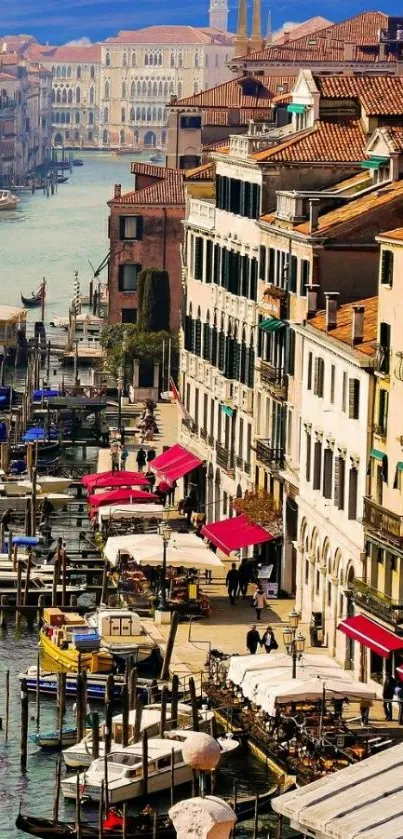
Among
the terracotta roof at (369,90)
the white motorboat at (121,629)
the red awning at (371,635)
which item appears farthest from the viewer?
the terracotta roof at (369,90)

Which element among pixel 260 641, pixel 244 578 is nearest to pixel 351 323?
pixel 260 641

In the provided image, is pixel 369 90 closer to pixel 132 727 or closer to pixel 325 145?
pixel 325 145

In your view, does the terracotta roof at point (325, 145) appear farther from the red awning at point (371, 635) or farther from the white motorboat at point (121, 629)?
the red awning at point (371, 635)

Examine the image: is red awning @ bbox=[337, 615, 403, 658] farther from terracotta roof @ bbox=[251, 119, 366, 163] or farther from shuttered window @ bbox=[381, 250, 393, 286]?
terracotta roof @ bbox=[251, 119, 366, 163]

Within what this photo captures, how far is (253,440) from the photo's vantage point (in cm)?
4588

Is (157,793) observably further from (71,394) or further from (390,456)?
(71,394)

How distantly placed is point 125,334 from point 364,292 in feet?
126

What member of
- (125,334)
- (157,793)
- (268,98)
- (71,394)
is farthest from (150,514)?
(268,98)

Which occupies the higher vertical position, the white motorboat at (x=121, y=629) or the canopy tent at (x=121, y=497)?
the white motorboat at (x=121, y=629)

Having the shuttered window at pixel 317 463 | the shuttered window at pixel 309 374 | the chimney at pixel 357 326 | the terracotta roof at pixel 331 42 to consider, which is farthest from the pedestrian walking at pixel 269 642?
the terracotta roof at pixel 331 42

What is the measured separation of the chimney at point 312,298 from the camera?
133ft

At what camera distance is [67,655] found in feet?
123

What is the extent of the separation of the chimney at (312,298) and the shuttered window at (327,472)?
298 centimetres

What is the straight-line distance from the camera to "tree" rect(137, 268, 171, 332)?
7769 centimetres
